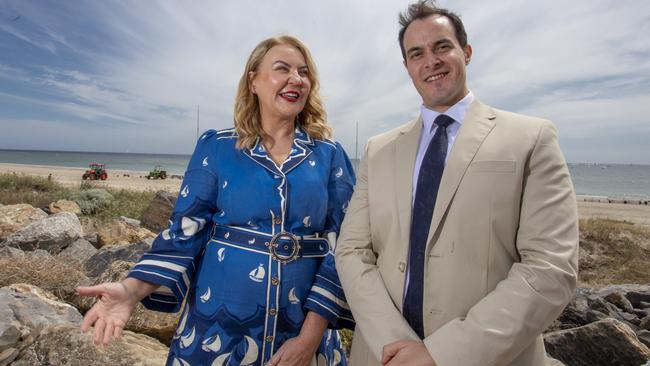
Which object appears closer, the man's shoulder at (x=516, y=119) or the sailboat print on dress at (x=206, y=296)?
the man's shoulder at (x=516, y=119)

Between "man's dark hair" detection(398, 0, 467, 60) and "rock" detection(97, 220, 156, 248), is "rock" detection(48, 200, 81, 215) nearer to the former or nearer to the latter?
"rock" detection(97, 220, 156, 248)

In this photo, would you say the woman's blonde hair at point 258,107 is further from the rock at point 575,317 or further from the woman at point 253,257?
the rock at point 575,317

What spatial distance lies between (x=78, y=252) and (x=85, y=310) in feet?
7.59

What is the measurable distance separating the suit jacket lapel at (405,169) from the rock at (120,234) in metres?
5.91

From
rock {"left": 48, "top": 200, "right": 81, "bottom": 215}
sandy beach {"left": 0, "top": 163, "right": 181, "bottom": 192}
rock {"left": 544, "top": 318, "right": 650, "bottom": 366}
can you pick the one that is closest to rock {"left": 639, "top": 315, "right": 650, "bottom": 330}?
rock {"left": 544, "top": 318, "right": 650, "bottom": 366}

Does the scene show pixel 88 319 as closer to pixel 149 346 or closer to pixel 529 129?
pixel 149 346

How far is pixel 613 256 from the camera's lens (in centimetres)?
962

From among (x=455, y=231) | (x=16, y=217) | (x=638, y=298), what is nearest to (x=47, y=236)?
(x=16, y=217)

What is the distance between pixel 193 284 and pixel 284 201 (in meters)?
0.62

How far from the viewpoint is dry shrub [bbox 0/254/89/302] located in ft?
14.0

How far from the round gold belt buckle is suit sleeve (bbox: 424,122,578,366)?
74 centimetres

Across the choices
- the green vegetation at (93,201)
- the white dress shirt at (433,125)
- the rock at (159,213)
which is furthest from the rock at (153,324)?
the green vegetation at (93,201)

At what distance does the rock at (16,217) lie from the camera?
6.81 metres

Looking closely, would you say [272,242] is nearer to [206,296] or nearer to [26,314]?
[206,296]
